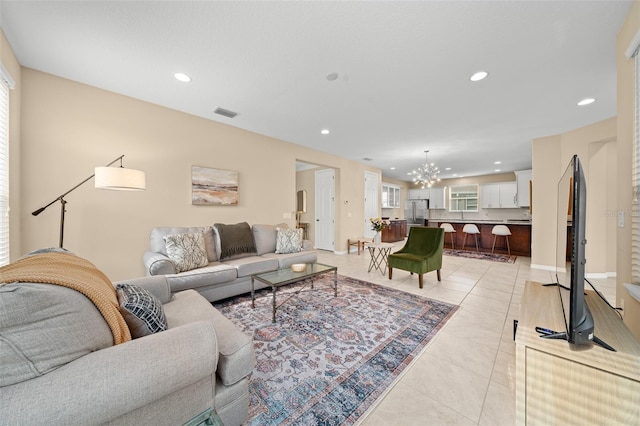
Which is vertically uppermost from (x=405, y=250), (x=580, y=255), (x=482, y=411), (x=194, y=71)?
(x=194, y=71)

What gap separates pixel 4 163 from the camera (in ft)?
6.82

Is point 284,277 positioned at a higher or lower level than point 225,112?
lower

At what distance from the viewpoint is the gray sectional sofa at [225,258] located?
8.54ft

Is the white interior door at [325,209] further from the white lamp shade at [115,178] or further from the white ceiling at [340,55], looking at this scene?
the white lamp shade at [115,178]

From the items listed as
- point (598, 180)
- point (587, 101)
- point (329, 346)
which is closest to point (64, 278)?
point (329, 346)

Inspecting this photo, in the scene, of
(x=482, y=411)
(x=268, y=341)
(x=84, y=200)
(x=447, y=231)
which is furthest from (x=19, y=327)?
(x=447, y=231)

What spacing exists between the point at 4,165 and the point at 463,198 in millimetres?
11260

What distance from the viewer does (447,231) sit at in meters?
6.89

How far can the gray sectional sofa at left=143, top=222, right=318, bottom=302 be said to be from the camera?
2604 millimetres

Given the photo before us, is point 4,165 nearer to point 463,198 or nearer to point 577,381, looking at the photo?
point 577,381

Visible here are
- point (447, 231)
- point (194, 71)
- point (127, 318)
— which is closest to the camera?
point (127, 318)

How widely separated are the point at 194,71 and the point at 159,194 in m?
1.80

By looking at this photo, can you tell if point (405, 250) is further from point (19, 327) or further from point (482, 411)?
point (19, 327)

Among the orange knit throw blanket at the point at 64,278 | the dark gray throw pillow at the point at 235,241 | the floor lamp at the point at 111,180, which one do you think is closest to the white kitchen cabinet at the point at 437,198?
the dark gray throw pillow at the point at 235,241
